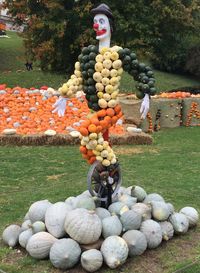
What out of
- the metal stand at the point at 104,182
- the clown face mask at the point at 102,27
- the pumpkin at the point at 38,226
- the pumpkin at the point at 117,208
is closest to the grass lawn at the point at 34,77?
the clown face mask at the point at 102,27

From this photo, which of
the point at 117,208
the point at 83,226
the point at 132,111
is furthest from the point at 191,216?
the point at 132,111

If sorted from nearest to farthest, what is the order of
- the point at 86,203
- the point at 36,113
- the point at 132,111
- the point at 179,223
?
the point at 86,203 < the point at 179,223 < the point at 36,113 < the point at 132,111

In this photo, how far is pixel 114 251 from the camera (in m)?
4.83

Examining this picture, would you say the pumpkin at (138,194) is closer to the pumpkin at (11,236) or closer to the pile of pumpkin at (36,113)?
the pumpkin at (11,236)

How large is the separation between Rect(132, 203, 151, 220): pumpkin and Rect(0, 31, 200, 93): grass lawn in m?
17.4

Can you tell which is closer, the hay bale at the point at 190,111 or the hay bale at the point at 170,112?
the hay bale at the point at 170,112

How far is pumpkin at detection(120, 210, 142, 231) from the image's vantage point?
522cm

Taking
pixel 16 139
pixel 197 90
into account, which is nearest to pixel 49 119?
pixel 16 139

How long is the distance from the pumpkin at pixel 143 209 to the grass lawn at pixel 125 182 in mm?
363

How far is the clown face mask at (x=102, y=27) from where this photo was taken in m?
5.86

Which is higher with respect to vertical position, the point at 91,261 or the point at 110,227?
the point at 110,227

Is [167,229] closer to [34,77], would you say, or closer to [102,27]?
[102,27]

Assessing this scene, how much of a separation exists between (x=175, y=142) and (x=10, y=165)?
15.8 feet

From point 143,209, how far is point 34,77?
68.7 ft
